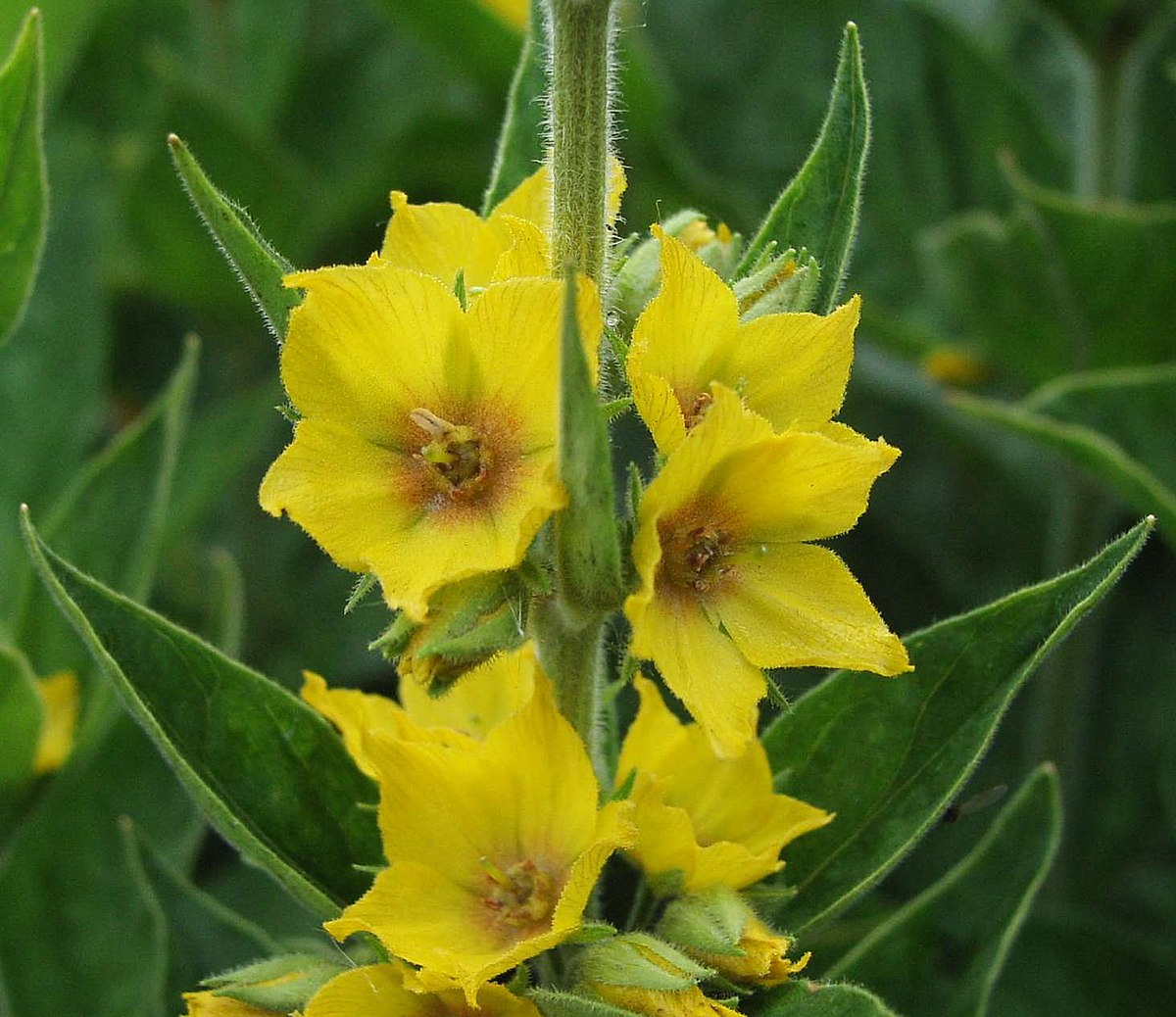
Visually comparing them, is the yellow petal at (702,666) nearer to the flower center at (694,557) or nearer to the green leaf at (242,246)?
the flower center at (694,557)

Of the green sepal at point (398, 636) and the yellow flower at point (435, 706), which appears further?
the yellow flower at point (435, 706)

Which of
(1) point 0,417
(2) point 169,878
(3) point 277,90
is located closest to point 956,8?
(3) point 277,90

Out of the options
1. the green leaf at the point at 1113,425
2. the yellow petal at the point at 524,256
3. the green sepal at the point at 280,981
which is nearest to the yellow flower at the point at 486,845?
the green sepal at the point at 280,981

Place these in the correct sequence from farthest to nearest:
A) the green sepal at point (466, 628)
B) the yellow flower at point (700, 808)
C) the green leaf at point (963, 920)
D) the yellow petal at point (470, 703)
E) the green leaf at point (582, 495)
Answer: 1. the green leaf at point (963, 920)
2. the yellow petal at point (470, 703)
3. the yellow flower at point (700, 808)
4. the green sepal at point (466, 628)
5. the green leaf at point (582, 495)

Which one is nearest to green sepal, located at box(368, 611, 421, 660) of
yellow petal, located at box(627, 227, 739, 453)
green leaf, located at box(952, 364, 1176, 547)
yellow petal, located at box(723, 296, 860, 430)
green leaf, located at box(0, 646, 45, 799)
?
yellow petal, located at box(627, 227, 739, 453)

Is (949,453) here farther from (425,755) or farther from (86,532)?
(425,755)

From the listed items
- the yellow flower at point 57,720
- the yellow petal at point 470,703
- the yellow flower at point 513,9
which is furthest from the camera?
the yellow flower at point 513,9

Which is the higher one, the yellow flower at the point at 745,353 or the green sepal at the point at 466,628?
the yellow flower at the point at 745,353
